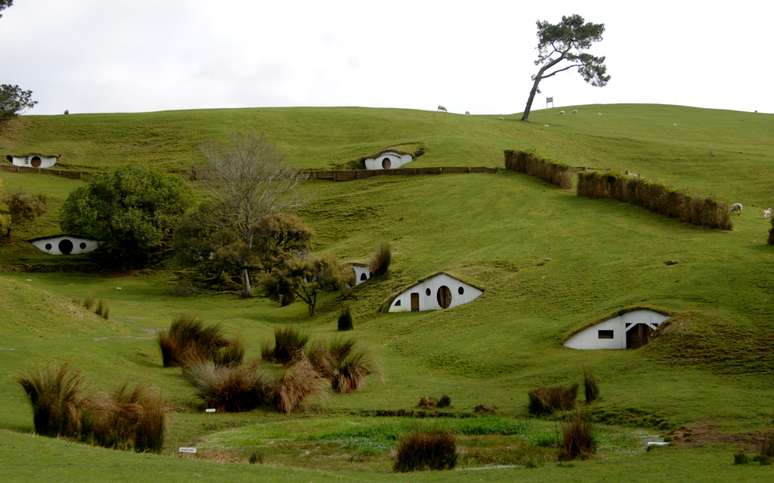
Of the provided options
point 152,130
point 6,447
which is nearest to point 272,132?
point 152,130

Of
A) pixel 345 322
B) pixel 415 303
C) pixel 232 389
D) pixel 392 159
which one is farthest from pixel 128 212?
pixel 232 389

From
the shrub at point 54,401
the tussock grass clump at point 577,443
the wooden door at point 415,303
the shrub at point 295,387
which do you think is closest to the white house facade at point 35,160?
the wooden door at point 415,303

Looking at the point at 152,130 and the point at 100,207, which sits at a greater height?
the point at 152,130

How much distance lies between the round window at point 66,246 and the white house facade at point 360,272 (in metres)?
30.7

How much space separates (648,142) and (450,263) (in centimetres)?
5484

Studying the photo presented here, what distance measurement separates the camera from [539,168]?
276 feet

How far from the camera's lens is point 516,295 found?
1977 inches

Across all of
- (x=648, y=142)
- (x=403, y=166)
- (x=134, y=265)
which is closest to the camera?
(x=134, y=265)

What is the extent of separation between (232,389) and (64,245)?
187ft

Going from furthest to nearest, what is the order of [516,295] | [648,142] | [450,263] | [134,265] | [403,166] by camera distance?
[648,142]
[403,166]
[134,265]
[450,263]
[516,295]

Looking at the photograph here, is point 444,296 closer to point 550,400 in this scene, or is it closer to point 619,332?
point 619,332

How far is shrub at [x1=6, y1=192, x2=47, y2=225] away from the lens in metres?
83.7

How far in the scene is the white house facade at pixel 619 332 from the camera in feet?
132

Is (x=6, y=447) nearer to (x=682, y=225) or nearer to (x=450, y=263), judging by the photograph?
(x=450, y=263)
